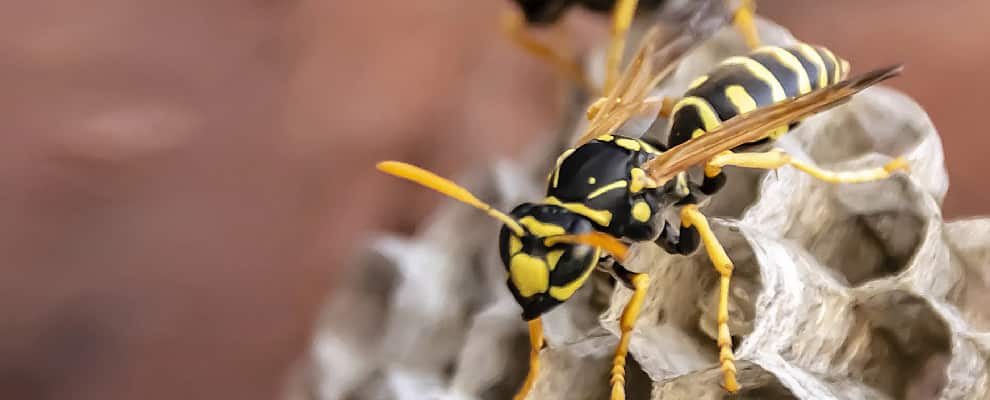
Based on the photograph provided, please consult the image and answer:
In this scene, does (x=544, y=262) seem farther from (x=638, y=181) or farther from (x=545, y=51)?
(x=545, y=51)

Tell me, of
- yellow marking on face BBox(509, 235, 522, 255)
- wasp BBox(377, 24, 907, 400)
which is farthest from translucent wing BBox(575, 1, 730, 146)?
yellow marking on face BBox(509, 235, 522, 255)

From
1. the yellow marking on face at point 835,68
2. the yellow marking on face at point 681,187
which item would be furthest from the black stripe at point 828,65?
the yellow marking on face at point 681,187

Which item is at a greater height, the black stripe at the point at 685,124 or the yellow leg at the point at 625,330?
the black stripe at the point at 685,124

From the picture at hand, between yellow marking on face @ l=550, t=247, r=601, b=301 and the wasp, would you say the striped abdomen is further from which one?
yellow marking on face @ l=550, t=247, r=601, b=301

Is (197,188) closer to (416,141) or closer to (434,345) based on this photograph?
(416,141)

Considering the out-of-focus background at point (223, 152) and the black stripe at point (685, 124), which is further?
the out-of-focus background at point (223, 152)

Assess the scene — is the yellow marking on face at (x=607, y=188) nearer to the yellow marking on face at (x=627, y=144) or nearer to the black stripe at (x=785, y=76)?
the yellow marking on face at (x=627, y=144)

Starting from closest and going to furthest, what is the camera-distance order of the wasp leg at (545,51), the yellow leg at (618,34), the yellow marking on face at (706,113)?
the yellow marking on face at (706,113) < the yellow leg at (618,34) < the wasp leg at (545,51)

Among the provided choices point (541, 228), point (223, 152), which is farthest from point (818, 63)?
point (223, 152)
